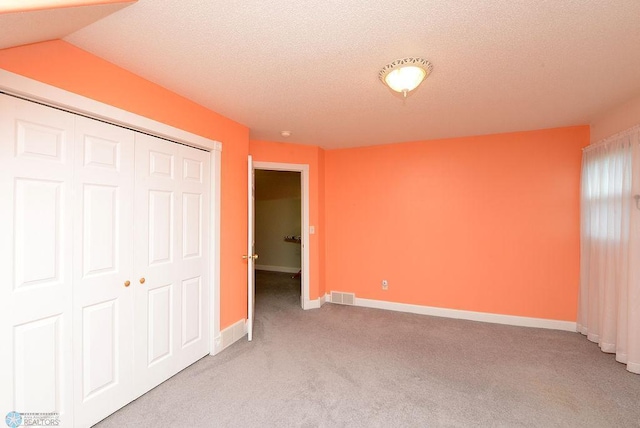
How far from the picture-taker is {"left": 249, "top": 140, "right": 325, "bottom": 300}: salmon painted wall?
405cm

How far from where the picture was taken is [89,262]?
72.3 inches

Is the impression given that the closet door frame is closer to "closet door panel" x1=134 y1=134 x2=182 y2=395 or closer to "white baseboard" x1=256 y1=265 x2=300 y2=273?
"closet door panel" x1=134 y1=134 x2=182 y2=395

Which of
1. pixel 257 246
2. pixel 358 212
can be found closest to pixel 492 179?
pixel 358 212

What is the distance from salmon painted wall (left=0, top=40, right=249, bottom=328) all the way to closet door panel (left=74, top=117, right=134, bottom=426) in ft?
0.82

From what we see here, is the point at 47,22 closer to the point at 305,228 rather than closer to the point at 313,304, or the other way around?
the point at 305,228

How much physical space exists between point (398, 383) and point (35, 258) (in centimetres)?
269

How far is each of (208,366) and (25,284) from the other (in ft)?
5.22

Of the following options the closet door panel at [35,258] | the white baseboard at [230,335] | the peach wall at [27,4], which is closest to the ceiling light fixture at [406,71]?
the peach wall at [27,4]

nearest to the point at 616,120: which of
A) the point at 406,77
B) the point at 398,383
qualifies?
the point at 406,77

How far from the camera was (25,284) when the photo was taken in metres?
1.54

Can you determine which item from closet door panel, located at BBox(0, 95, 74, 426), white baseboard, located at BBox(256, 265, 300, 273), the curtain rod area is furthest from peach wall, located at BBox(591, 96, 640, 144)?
white baseboard, located at BBox(256, 265, 300, 273)

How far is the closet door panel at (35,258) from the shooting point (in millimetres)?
1470

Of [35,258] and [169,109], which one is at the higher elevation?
[169,109]

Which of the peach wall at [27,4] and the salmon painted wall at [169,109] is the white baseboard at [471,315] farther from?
the peach wall at [27,4]
